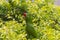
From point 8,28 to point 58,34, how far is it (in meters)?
0.77

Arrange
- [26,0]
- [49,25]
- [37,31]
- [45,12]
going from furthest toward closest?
[26,0] < [45,12] < [49,25] < [37,31]

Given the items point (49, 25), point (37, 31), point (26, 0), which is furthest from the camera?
→ point (26, 0)

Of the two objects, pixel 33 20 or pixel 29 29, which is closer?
pixel 29 29

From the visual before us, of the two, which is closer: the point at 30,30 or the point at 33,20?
the point at 30,30

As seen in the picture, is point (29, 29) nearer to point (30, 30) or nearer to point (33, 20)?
point (30, 30)

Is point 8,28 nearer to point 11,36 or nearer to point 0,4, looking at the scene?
point 11,36

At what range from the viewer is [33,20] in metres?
3.40

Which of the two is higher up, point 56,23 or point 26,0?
point 26,0

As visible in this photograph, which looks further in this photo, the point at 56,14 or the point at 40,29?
the point at 56,14

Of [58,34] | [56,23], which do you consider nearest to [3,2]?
[56,23]

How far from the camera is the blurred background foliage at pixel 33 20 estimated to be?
292cm

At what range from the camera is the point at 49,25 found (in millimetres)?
3404

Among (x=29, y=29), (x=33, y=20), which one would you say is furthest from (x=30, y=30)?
(x=33, y=20)

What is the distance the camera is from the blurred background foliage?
2.92 meters
